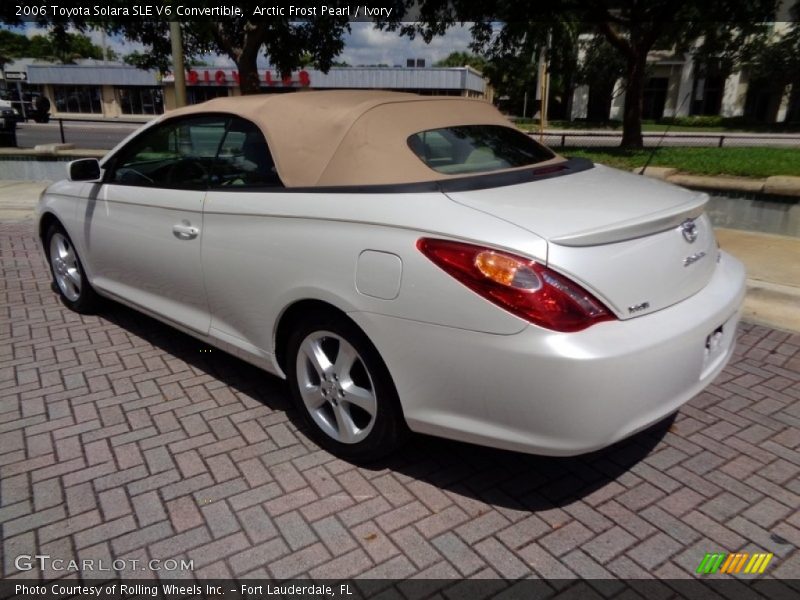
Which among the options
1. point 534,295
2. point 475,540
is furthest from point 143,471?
point 534,295

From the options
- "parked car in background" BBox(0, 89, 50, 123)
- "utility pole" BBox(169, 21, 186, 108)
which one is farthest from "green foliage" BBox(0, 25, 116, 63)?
"utility pole" BBox(169, 21, 186, 108)

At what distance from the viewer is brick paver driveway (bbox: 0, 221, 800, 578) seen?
2365mm

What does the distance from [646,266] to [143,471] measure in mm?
2360

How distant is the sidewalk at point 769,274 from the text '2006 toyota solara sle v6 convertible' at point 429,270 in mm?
2128

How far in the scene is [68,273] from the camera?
16.1 ft

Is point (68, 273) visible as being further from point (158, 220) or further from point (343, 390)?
point (343, 390)

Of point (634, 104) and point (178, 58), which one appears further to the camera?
point (634, 104)

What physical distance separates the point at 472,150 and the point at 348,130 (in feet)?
2.08

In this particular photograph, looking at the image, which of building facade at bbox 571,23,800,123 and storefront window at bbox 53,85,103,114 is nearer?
building facade at bbox 571,23,800,123

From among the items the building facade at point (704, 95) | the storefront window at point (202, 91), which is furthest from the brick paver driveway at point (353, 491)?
the storefront window at point (202, 91)

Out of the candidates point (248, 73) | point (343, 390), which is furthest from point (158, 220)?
point (248, 73)

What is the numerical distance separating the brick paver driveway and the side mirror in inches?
52.9

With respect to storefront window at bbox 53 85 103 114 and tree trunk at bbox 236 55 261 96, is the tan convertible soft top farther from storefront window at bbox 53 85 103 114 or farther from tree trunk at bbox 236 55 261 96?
storefront window at bbox 53 85 103 114

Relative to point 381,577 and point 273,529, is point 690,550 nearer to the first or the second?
point 381,577
